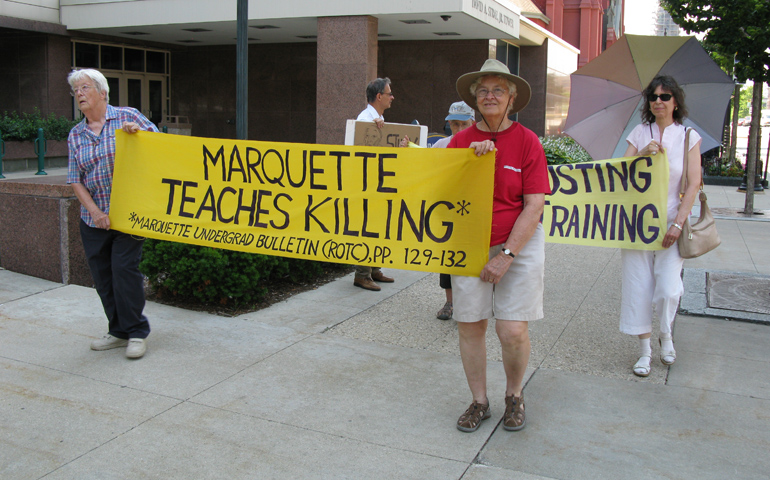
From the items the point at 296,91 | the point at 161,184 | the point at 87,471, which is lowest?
the point at 87,471

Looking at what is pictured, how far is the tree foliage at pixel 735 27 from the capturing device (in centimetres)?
1063

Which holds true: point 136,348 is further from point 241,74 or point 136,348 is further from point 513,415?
point 241,74

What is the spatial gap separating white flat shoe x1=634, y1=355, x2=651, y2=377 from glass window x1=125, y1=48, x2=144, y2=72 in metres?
21.6

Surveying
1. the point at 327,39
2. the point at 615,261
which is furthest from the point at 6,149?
the point at 615,261

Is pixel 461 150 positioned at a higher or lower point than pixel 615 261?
higher

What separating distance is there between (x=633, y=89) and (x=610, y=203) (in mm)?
1073

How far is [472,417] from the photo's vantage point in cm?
392

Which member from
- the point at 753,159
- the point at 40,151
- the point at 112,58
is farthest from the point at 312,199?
the point at 112,58

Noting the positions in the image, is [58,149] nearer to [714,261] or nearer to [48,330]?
[48,330]

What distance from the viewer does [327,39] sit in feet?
52.9

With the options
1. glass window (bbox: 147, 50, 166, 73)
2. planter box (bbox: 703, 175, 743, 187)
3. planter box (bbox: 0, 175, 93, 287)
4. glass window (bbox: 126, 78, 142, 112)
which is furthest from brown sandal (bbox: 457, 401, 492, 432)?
glass window (bbox: 147, 50, 166, 73)

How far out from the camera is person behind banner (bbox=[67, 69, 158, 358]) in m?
4.81

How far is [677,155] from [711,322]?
2076 millimetres

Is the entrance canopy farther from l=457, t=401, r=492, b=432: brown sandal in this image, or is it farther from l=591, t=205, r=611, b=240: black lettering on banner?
l=457, t=401, r=492, b=432: brown sandal
